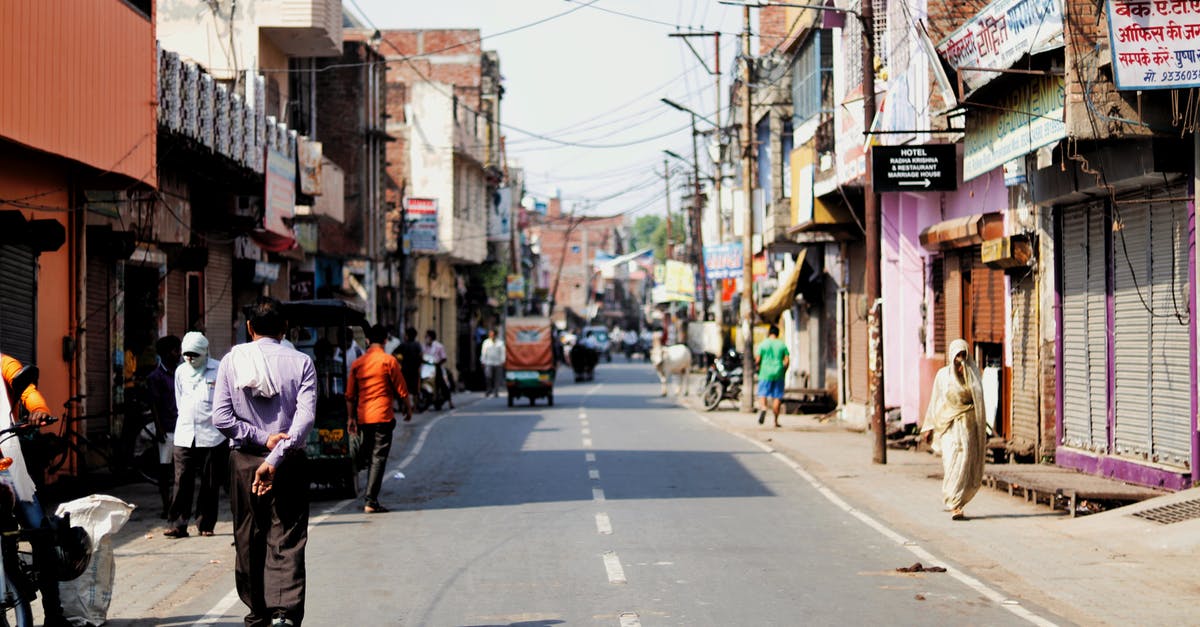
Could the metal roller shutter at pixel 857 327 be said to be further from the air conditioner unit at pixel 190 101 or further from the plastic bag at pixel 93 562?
the plastic bag at pixel 93 562

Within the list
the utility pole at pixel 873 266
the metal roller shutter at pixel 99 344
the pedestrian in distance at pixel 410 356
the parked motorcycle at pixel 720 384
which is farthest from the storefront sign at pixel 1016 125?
the parked motorcycle at pixel 720 384

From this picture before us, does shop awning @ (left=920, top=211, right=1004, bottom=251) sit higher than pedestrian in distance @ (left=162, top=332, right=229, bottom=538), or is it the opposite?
shop awning @ (left=920, top=211, right=1004, bottom=251)

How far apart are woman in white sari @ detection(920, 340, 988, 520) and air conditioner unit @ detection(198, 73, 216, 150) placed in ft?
40.5

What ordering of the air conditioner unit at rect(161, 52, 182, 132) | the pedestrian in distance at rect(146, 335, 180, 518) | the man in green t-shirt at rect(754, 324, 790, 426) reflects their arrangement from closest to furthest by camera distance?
the pedestrian in distance at rect(146, 335, 180, 518) → the air conditioner unit at rect(161, 52, 182, 132) → the man in green t-shirt at rect(754, 324, 790, 426)

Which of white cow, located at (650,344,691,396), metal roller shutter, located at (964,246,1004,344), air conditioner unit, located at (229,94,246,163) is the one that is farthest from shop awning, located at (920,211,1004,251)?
white cow, located at (650,344,691,396)

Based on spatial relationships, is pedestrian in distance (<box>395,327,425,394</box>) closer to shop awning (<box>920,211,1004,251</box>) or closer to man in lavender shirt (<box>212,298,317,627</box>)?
shop awning (<box>920,211,1004,251</box>)

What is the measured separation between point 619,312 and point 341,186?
446 ft

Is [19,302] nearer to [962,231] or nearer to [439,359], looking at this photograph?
[962,231]

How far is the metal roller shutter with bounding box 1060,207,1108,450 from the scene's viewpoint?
17.1m

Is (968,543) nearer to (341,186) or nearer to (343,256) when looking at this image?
(341,186)

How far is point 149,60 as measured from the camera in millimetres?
19125

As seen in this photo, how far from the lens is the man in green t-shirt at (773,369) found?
28766 millimetres

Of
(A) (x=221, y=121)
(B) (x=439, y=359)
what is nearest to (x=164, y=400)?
(A) (x=221, y=121)

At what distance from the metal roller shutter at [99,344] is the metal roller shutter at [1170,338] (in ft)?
45.0
